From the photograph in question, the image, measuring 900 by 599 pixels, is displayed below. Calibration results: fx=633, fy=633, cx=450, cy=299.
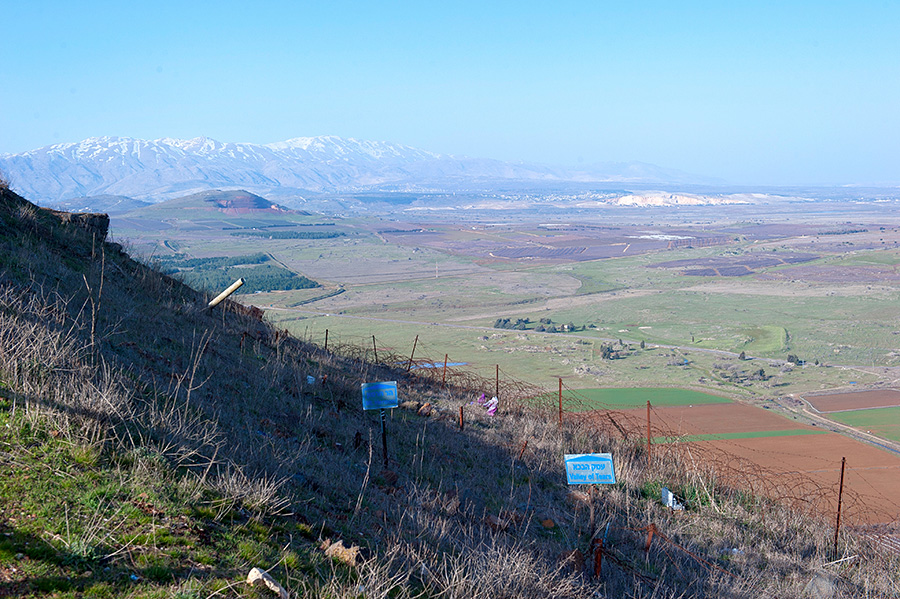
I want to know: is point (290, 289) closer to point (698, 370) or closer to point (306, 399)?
point (698, 370)

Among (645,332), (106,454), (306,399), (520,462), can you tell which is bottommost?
(645,332)

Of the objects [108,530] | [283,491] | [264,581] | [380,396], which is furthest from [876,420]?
[108,530]

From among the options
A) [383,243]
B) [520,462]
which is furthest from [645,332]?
[383,243]

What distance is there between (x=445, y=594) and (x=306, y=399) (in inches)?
183

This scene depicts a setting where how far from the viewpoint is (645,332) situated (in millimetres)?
48375

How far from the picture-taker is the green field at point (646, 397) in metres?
27.0

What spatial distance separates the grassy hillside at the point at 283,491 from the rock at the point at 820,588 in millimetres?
34

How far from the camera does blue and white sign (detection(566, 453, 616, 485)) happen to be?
4.66 metres

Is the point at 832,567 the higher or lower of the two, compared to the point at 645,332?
higher

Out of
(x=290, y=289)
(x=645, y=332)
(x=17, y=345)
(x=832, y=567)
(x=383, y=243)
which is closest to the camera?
(x=17, y=345)

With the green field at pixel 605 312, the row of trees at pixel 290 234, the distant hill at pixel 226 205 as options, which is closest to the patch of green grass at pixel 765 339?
the green field at pixel 605 312

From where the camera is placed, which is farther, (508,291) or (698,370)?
(508,291)

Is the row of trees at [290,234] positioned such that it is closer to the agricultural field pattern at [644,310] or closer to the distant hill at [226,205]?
the agricultural field pattern at [644,310]

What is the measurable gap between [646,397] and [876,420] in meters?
8.77
